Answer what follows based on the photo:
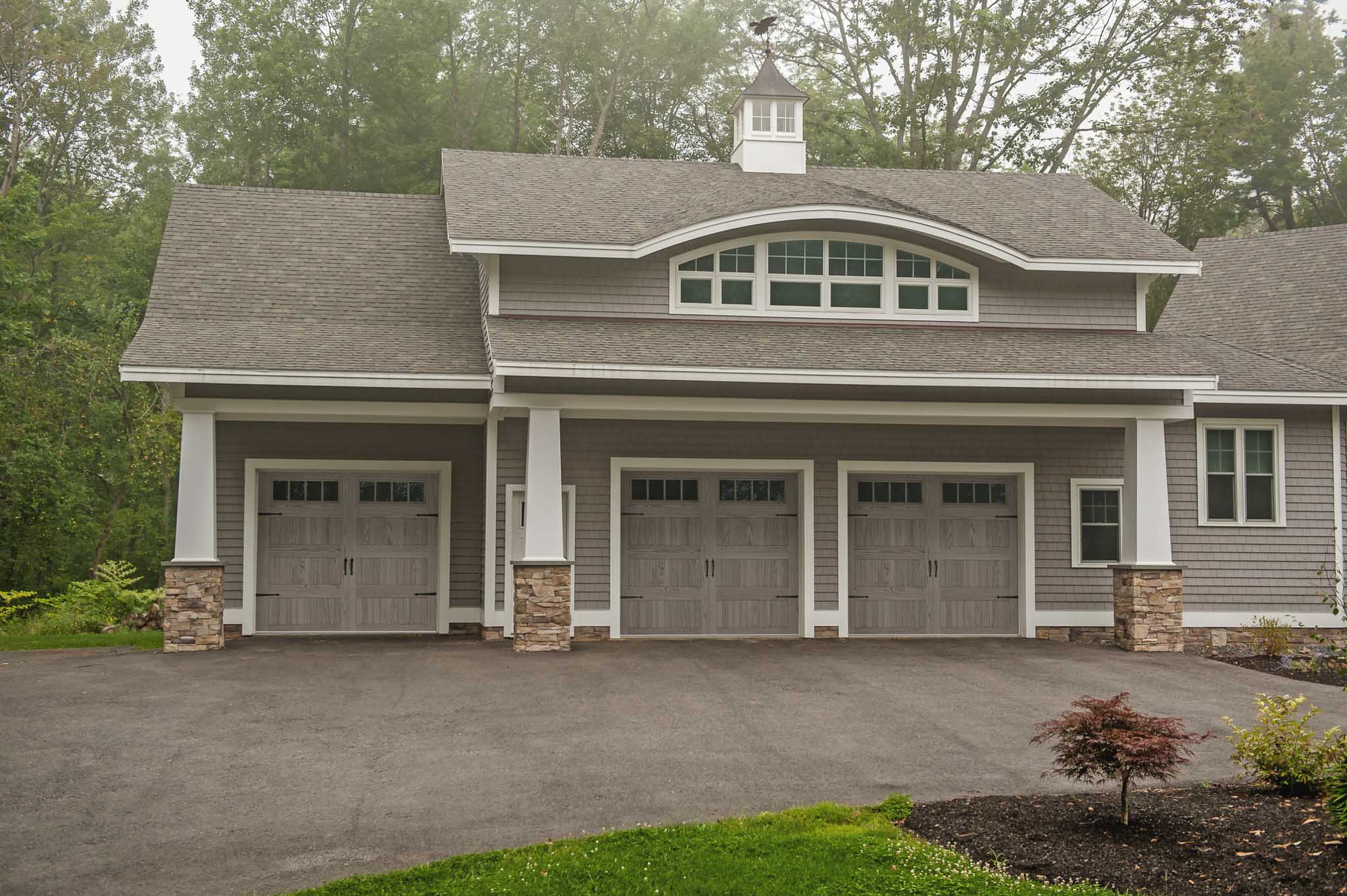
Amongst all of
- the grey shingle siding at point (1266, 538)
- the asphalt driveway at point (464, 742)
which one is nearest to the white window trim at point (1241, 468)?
the grey shingle siding at point (1266, 538)

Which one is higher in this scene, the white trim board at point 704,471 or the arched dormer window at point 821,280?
the arched dormer window at point 821,280

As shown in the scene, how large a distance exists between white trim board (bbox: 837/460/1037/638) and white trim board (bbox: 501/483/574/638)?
330cm

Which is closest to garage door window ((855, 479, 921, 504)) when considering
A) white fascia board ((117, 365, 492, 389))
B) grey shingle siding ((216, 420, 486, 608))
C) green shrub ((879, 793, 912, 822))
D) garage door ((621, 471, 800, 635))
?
garage door ((621, 471, 800, 635))

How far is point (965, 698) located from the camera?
Result: 37.5 ft

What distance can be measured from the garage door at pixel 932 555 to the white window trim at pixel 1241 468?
8.88ft

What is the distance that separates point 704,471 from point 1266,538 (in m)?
7.93

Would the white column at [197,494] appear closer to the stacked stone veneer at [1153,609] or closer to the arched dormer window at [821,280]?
the arched dormer window at [821,280]

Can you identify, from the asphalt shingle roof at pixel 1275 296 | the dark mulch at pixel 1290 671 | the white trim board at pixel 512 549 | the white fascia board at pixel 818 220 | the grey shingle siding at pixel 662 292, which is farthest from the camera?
the asphalt shingle roof at pixel 1275 296

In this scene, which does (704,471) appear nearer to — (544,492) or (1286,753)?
(544,492)

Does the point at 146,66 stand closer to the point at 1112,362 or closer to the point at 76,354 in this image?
the point at 76,354

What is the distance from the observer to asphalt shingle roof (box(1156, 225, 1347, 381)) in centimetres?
1867

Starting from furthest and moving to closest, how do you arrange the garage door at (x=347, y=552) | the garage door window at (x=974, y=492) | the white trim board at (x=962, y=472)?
the garage door window at (x=974, y=492) → the white trim board at (x=962, y=472) → the garage door at (x=347, y=552)

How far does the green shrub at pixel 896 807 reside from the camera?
7336 millimetres

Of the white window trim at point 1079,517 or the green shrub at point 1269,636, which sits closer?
the green shrub at point 1269,636
